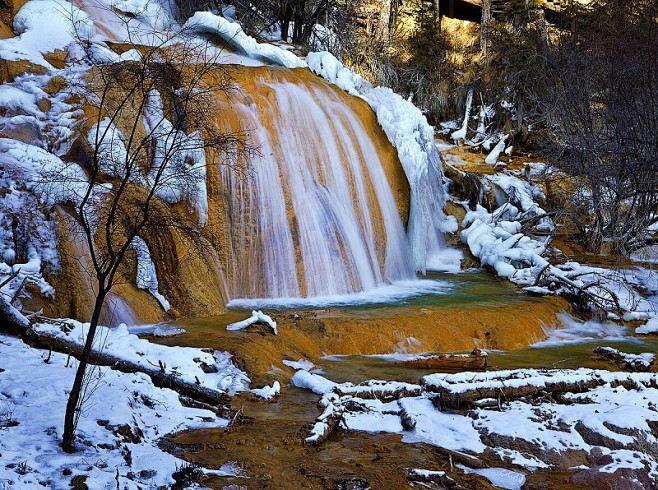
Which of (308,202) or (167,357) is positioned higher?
(308,202)

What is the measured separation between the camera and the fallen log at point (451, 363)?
755 cm

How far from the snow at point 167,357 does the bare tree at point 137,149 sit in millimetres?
337

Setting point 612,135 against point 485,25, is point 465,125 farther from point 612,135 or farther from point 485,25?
point 612,135

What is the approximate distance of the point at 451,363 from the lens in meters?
7.65

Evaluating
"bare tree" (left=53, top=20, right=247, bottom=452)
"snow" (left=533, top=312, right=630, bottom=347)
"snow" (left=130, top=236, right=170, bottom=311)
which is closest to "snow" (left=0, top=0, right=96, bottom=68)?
"bare tree" (left=53, top=20, right=247, bottom=452)

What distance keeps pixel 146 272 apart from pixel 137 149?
15.6 feet

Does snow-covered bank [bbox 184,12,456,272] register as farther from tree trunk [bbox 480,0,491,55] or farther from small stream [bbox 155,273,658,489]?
tree trunk [bbox 480,0,491,55]

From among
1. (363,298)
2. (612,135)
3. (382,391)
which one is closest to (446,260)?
(363,298)

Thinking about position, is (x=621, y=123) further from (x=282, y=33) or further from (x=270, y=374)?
(x=270, y=374)

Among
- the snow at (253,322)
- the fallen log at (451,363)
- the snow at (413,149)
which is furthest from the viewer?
the snow at (413,149)

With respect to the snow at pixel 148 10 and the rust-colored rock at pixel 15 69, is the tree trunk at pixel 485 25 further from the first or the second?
the rust-colored rock at pixel 15 69

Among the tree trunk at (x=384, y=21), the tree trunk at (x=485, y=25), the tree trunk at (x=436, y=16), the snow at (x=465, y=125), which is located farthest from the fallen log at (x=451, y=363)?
the tree trunk at (x=436, y=16)

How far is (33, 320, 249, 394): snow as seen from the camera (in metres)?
5.88

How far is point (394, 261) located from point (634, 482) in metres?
8.69
